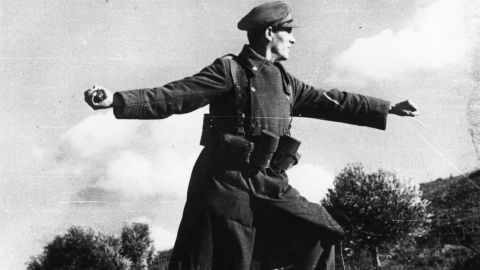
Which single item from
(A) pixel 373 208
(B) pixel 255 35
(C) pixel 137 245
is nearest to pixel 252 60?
(B) pixel 255 35

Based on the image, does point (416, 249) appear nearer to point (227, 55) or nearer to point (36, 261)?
point (227, 55)

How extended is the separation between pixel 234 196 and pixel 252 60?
120cm

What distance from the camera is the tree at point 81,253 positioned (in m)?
54.7

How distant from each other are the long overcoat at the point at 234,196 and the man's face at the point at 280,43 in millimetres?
245

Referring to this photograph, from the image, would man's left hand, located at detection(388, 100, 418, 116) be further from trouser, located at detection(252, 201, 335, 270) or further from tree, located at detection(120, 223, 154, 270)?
tree, located at detection(120, 223, 154, 270)

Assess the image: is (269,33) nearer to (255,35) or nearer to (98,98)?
(255,35)

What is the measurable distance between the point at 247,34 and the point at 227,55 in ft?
1.24

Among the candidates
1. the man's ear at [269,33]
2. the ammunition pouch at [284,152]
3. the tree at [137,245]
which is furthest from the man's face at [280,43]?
the tree at [137,245]

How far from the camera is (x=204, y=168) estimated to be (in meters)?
3.75

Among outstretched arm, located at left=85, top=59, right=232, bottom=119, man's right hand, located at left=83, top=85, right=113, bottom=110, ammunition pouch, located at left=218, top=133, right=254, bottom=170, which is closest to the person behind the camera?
man's right hand, located at left=83, top=85, right=113, bottom=110

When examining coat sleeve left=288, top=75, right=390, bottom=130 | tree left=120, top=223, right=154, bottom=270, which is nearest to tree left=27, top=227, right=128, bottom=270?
tree left=120, top=223, right=154, bottom=270

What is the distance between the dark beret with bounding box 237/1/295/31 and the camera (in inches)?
163

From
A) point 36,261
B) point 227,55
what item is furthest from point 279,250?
point 36,261

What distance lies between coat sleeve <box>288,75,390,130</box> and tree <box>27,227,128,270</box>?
55.1 metres
